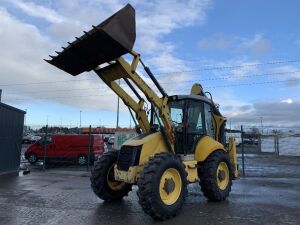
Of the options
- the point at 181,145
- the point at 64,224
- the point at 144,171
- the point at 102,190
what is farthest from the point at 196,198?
the point at 64,224

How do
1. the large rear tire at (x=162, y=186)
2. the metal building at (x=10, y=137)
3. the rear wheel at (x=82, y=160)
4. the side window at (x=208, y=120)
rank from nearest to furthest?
the large rear tire at (x=162, y=186), the side window at (x=208, y=120), the metal building at (x=10, y=137), the rear wheel at (x=82, y=160)

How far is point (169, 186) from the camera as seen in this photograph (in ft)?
29.6

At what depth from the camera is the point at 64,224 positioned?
8.09 m

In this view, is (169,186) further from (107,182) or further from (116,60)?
(116,60)

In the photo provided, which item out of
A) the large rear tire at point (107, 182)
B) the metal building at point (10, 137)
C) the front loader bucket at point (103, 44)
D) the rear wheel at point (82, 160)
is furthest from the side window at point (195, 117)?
the rear wheel at point (82, 160)

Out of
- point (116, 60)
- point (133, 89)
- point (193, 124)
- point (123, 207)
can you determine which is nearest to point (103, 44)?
point (116, 60)

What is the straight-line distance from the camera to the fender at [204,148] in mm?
10750

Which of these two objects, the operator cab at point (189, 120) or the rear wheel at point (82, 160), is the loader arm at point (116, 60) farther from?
the rear wheel at point (82, 160)

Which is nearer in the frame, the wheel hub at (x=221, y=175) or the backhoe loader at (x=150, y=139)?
the backhoe loader at (x=150, y=139)

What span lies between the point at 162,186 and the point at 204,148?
2.30 m

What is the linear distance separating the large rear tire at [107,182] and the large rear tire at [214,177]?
77.0 inches

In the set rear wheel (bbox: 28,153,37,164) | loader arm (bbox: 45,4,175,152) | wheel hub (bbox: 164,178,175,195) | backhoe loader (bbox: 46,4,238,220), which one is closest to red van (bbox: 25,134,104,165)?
rear wheel (bbox: 28,153,37,164)

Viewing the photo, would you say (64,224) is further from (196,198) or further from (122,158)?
A: (196,198)

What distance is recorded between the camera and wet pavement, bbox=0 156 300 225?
8.59 m
